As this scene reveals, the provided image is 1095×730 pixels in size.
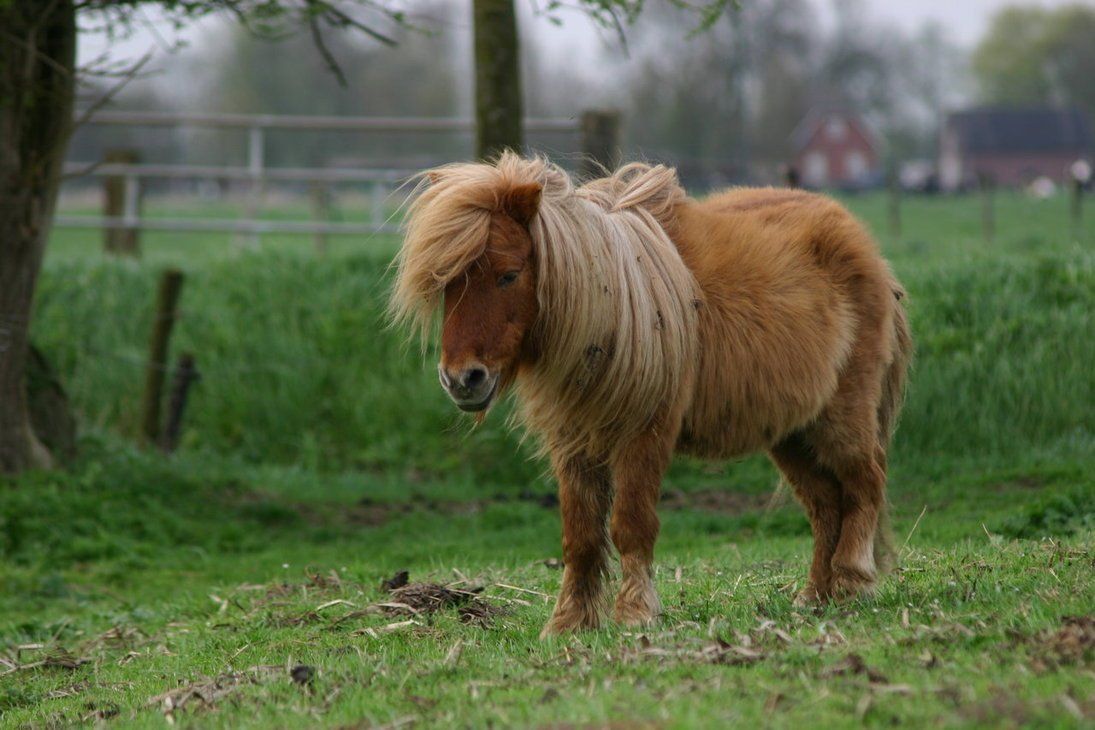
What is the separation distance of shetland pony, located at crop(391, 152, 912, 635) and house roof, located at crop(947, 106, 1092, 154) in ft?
256

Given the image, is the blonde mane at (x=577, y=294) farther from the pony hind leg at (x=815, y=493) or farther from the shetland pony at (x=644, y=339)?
the pony hind leg at (x=815, y=493)

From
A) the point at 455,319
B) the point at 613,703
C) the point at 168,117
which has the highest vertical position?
the point at 168,117

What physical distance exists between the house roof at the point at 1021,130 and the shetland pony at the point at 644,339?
78108mm

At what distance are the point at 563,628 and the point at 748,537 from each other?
365 cm

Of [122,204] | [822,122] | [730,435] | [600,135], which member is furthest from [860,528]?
[822,122]

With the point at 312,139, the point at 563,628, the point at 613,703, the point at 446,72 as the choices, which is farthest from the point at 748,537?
the point at 446,72

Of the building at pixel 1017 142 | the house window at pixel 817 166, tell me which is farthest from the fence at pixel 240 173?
the house window at pixel 817 166

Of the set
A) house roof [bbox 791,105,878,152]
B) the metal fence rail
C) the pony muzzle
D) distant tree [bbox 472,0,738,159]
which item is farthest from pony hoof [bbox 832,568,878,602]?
house roof [bbox 791,105,878,152]

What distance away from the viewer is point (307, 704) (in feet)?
13.9

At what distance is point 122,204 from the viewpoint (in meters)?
16.6

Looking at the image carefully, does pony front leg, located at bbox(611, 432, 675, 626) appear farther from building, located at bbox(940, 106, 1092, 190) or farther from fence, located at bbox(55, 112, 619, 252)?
building, located at bbox(940, 106, 1092, 190)

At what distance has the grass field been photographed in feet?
12.8

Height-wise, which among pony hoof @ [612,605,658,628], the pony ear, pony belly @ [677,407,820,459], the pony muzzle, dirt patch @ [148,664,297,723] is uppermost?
the pony ear

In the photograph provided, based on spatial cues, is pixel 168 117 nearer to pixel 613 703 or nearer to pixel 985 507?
pixel 985 507
